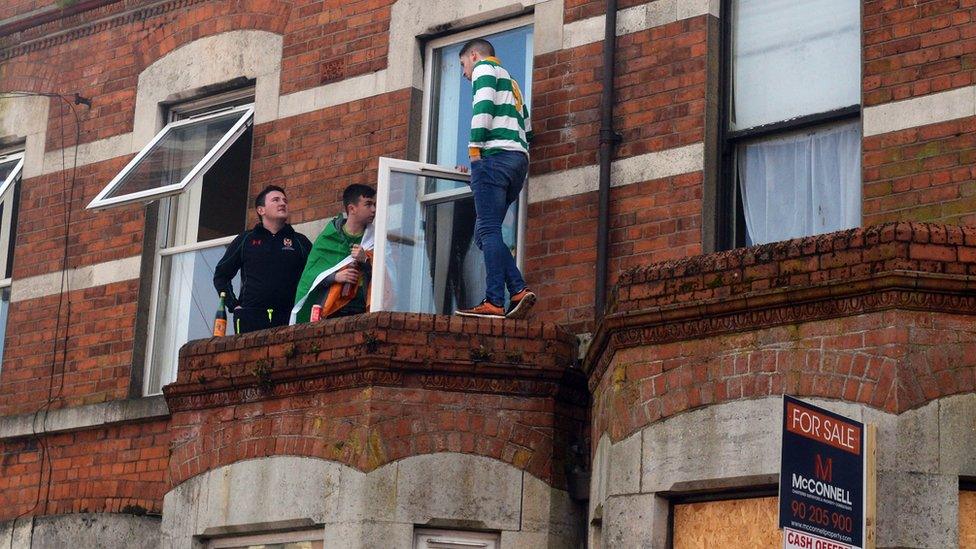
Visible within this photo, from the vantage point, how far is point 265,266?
41.3 ft

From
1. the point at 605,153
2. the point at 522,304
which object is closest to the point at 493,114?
the point at 605,153

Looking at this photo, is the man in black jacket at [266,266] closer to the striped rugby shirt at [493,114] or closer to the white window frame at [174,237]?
the white window frame at [174,237]

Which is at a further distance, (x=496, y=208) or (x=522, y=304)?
(x=496, y=208)

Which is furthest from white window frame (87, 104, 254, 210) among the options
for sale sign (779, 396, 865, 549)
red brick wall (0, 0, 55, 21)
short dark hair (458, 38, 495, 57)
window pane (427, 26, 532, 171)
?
for sale sign (779, 396, 865, 549)

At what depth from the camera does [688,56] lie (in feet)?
38.8

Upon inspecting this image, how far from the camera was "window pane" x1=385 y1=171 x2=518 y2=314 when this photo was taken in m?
11.9

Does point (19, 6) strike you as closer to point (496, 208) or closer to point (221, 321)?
point (221, 321)

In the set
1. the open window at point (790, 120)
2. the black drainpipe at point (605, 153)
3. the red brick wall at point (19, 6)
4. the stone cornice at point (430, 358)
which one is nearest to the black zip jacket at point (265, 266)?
the stone cornice at point (430, 358)

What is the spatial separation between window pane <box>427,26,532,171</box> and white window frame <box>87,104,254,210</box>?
1606 mm

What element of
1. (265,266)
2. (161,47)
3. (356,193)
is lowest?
(265,266)

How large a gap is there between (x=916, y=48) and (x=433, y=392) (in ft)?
11.8

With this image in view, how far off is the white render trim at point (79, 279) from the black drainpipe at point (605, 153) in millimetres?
4265

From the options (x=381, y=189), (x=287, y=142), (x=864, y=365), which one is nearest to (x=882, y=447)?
(x=864, y=365)

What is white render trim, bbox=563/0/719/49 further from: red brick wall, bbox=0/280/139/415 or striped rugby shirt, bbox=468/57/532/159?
Result: red brick wall, bbox=0/280/139/415
